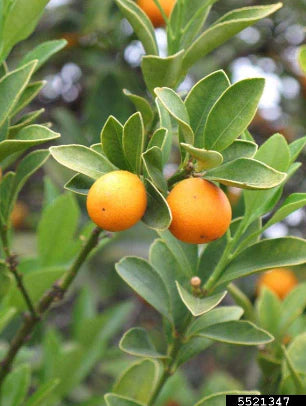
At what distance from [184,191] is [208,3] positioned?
0.36 metres

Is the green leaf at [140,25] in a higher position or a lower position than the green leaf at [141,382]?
higher

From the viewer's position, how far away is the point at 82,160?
0.85 metres

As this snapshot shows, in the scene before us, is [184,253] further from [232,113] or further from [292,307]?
[292,307]

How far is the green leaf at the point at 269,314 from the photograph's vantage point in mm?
1386

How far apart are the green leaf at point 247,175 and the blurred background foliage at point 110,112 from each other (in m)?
0.92

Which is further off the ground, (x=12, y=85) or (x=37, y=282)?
(x=12, y=85)

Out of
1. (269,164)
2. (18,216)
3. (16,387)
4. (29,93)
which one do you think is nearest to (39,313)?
(16,387)

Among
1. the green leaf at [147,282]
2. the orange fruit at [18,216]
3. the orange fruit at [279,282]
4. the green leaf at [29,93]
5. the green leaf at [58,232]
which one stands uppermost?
the green leaf at [29,93]

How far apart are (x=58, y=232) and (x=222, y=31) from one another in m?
0.65

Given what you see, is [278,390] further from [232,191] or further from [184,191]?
[232,191]

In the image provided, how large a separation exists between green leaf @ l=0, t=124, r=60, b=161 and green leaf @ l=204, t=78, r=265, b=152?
0.67 ft

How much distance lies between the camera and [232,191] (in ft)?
8.29

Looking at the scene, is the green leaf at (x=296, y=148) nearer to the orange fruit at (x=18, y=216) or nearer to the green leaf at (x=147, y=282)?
the green leaf at (x=147, y=282)

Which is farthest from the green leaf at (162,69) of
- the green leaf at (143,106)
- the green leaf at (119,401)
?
the green leaf at (119,401)
